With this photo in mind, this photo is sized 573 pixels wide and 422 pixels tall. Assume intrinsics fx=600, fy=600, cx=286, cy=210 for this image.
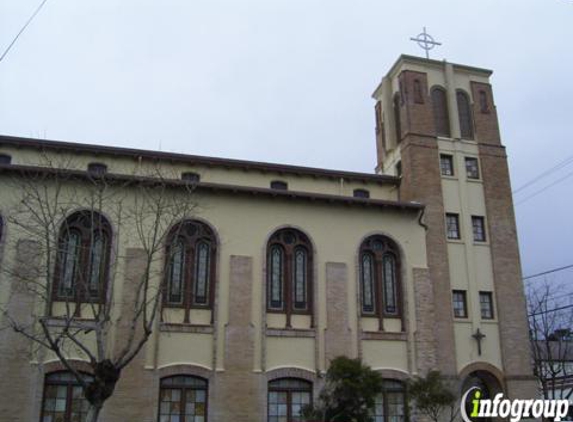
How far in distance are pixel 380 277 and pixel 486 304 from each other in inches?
211

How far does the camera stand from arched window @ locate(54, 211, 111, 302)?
20.7 metres

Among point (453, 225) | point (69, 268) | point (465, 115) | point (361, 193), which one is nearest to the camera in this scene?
point (69, 268)

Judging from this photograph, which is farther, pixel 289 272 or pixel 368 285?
pixel 368 285

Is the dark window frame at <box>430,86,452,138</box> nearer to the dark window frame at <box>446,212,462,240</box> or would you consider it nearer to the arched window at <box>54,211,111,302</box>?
the dark window frame at <box>446,212,462,240</box>

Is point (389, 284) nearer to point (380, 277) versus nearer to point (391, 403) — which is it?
point (380, 277)

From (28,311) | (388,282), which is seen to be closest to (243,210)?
(388,282)

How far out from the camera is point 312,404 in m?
20.6

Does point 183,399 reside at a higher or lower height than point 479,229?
lower

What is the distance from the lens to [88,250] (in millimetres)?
21375

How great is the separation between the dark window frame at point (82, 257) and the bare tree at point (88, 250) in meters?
0.04

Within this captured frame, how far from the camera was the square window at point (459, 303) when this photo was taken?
2558 cm

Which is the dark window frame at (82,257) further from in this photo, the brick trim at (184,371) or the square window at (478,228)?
the square window at (478,228)

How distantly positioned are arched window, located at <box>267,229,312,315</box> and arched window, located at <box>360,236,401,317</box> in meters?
2.31

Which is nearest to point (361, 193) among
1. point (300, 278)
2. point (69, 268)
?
point (300, 278)
